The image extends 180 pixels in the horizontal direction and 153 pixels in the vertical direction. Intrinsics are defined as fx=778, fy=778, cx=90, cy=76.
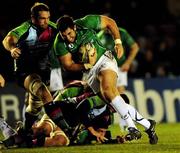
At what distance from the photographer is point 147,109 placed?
1634 centimetres

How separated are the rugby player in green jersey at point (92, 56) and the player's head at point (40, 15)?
1.56ft

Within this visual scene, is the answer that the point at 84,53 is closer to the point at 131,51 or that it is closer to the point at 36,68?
the point at 36,68

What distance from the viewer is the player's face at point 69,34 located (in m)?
9.88

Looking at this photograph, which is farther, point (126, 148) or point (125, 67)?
point (125, 67)

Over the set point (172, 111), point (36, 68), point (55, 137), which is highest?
point (36, 68)

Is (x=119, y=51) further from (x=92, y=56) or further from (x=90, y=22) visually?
(x=90, y=22)

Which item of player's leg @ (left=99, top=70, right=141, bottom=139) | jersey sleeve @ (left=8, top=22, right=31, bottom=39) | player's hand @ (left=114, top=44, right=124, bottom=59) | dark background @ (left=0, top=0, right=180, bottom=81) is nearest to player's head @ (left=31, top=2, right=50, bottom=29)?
jersey sleeve @ (left=8, top=22, right=31, bottom=39)

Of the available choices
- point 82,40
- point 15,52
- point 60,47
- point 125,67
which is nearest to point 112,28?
point 82,40

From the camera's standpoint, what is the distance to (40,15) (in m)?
10.6

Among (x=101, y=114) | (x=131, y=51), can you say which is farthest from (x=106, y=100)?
(x=131, y=51)

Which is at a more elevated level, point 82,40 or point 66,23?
point 66,23

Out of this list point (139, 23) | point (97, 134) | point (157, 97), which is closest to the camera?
point (97, 134)

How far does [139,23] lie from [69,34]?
29.4 feet

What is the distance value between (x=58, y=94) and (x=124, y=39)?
2.82 metres
